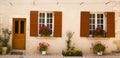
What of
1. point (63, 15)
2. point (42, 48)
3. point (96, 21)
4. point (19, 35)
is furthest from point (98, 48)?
point (19, 35)

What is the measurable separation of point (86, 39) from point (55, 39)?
2.02 m

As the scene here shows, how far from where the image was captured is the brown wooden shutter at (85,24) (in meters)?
17.0

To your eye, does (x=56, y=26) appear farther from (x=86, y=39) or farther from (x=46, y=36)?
(x=86, y=39)

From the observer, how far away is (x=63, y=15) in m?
17.0

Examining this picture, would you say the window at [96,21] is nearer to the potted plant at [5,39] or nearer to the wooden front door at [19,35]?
the wooden front door at [19,35]

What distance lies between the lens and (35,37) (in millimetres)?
17016

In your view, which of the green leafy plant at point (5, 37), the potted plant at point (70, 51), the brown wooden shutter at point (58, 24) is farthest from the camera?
the brown wooden shutter at point (58, 24)

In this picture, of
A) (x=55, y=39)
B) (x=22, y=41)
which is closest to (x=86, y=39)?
(x=55, y=39)

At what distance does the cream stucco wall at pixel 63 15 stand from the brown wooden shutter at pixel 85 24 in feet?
0.72

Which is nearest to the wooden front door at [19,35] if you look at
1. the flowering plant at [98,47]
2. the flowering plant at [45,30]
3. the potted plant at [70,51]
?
the flowering plant at [45,30]

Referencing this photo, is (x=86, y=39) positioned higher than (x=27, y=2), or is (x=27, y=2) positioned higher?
(x=27, y=2)

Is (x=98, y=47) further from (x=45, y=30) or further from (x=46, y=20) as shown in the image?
(x=46, y=20)

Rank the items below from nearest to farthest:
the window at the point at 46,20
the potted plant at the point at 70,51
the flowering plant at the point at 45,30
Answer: the potted plant at the point at 70,51, the flowering plant at the point at 45,30, the window at the point at 46,20

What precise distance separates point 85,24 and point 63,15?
5.07ft
